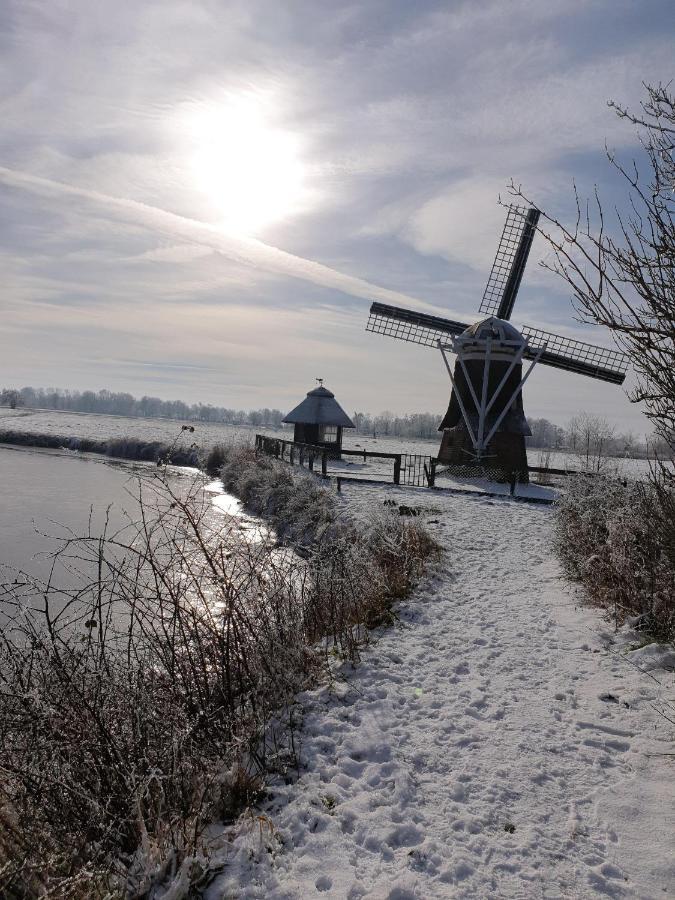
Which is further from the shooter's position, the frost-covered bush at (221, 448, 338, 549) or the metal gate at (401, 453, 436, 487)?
the metal gate at (401, 453, 436, 487)

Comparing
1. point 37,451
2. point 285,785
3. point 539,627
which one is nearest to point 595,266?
point 285,785

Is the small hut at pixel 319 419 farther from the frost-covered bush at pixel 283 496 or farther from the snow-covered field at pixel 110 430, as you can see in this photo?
the frost-covered bush at pixel 283 496

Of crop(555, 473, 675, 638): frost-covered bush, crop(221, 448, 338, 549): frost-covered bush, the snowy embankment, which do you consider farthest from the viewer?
crop(221, 448, 338, 549): frost-covered bush

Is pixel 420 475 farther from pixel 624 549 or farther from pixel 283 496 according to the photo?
pixel 624 549

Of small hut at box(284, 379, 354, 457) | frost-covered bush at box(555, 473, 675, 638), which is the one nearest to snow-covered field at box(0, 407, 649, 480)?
small hut at box(284, 379, 354, 457)

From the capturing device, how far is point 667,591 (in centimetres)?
653

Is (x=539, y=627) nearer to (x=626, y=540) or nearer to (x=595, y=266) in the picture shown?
(x=626, y=540)

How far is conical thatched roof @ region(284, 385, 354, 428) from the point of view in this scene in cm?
3009

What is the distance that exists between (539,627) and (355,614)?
93.4 inches

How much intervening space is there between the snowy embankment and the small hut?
23205mm

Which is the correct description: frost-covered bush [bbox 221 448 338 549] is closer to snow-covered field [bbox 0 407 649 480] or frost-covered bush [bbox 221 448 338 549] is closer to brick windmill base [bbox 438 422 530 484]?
snow-covered field [bbox 0 407 649 480]

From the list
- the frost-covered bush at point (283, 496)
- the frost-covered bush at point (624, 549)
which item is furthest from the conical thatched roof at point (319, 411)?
the frost-covered bush at point (624, 549)

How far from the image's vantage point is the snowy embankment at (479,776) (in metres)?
3.25

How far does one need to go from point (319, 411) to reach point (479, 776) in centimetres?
2666
